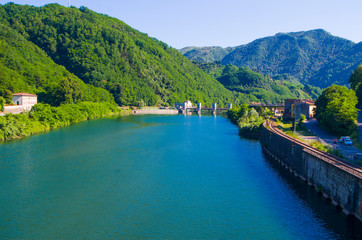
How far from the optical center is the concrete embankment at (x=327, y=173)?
21359mm

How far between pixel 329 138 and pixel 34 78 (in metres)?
93.6

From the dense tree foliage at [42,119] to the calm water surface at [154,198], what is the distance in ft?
22.0

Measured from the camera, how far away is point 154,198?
27.5m

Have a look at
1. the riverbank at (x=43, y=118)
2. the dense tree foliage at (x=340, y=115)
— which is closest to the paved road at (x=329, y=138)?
the dense tree foliage at (x=340, y=115)

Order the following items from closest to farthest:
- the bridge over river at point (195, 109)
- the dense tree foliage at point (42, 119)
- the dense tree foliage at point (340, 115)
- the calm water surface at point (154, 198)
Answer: the calm water surface at point (154, 198)
the dense tree foliage at point (340, 115)
the dense tree foliage at point (42, 119)
the bridge over river at point (195, 109)

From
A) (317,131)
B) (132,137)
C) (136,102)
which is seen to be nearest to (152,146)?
(132,137)

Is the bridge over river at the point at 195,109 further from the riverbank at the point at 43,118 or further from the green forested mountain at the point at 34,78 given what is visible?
the riverbank at the point at 43,118

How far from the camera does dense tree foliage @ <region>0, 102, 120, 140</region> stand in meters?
52.2

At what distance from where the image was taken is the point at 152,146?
5159 cm

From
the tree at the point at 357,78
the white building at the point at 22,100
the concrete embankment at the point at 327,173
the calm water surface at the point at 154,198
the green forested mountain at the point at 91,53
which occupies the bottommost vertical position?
the calm water surface at the point at 154,198

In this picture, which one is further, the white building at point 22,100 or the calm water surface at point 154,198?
the white building at point 22,100

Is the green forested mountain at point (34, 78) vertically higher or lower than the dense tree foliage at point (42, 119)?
higher

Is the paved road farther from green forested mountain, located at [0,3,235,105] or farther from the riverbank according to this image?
green forested mountain, located at [0,3,235,105]

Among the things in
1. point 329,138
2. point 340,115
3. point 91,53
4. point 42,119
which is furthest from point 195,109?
point 329,138
